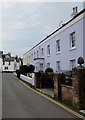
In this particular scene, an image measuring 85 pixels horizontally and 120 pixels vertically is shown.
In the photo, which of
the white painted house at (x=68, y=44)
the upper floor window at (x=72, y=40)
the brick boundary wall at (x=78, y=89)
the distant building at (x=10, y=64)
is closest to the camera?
the brick boundary wall at (x=78, y=89)

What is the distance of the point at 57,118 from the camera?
928 centimetres

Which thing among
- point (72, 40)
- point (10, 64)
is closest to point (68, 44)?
point (72, 40)

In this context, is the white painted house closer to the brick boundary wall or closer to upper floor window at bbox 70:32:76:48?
upper floor window at bbox 70:32:76:48

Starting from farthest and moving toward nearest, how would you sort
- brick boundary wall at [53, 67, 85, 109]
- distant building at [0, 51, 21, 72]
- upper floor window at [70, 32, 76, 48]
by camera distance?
distant building at [0, 51, 21, 72] < upper floor window at [70, 32, 76, 48] < brick boundary wall at [53, 67, 85, 109]

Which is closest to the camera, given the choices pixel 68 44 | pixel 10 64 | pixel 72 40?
pixel 72 40

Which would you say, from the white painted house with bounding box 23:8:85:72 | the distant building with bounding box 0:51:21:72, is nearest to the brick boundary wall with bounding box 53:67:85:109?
the white painted house with bounding box 23:8:85:72

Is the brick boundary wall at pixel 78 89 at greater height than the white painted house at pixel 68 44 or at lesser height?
lesser

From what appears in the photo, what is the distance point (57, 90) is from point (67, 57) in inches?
355

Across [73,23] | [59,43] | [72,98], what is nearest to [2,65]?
[59,43]

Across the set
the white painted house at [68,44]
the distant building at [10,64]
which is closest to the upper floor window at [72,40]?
the white painted house at [68,44]

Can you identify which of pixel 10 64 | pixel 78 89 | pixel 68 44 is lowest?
pixel 78 89

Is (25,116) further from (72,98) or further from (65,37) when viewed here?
(65,37)

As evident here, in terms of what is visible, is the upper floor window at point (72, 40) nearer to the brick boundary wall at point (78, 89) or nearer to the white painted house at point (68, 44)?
the white painted house at point (68, 44)

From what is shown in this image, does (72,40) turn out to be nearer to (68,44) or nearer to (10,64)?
(68,44)
